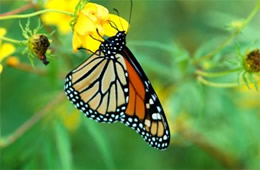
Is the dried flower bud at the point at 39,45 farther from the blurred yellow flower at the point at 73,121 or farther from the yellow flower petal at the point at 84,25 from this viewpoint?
the blurred yellow flower at the point at 73,121

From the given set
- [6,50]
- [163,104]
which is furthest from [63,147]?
[163,104]

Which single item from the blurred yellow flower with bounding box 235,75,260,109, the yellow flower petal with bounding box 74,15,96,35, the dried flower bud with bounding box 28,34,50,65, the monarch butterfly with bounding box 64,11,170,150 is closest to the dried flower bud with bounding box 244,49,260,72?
the monarch butterfly with bounding box 64,11,170,150

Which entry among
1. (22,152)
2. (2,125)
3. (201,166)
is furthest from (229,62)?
(2,125)

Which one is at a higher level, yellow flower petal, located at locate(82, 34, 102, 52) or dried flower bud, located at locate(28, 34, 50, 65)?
yellow flower petal, located at locate(82, 34, 102, 52)

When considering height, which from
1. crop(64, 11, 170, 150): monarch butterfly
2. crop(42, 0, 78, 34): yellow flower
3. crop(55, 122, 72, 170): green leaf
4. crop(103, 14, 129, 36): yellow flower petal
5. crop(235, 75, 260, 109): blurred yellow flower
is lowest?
crop(55, 122, 72, 170): green leaf

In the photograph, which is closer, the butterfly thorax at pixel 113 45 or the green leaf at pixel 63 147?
the butterfly thorax at pixel 113 45

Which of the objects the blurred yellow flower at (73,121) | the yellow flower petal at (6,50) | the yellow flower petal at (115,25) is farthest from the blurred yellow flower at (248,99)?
the yellow flower petal at (6,50)

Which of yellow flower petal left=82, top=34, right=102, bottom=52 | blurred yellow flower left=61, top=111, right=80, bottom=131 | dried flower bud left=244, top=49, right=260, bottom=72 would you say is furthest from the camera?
blurred yellow flower left=61, top=111, right=80, bottom=131

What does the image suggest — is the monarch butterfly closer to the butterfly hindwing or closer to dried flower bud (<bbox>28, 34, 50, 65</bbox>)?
the butterfly hindwing
